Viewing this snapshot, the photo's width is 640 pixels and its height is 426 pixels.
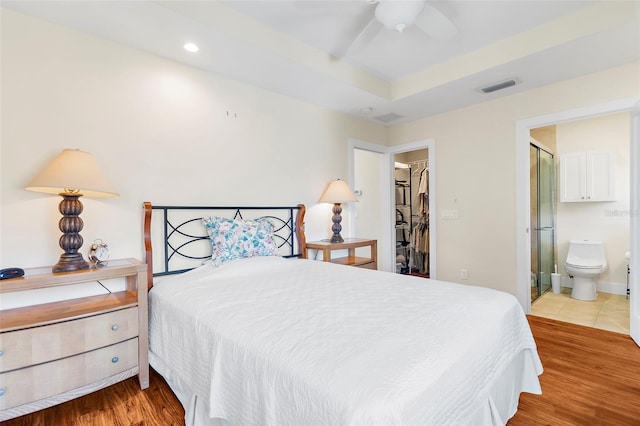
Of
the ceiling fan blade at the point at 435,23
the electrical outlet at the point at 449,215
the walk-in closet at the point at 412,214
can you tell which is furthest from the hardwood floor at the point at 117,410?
the walk-in closet at the point at 412,214

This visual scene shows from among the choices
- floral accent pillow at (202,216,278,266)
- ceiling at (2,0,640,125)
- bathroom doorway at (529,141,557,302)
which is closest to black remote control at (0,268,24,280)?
floral accent pillow at (202,216,278,266)

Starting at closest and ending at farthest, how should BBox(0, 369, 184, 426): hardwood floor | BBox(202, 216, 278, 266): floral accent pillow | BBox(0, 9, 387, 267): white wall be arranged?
BBox(0, 369, 184, 426): hardwood floor
BBox(0, 9, 387, 267): white wall
BBox(202, 216, 278, 266): floral accent pillow

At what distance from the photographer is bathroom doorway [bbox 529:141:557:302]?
12.2 feet

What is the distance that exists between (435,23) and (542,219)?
10.7ft

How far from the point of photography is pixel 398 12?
6.07 feet

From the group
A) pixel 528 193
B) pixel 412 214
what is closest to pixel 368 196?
pixel 412 214

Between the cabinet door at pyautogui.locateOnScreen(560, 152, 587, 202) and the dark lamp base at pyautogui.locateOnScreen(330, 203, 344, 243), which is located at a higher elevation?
the cabinet door at pyautogui.locateOnScreen(560, 152, 587, 202)

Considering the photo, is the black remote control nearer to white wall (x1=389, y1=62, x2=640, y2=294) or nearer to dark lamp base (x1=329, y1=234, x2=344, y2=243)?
dark lamp base (x1=329, y1=234, x2=344, y2=243)

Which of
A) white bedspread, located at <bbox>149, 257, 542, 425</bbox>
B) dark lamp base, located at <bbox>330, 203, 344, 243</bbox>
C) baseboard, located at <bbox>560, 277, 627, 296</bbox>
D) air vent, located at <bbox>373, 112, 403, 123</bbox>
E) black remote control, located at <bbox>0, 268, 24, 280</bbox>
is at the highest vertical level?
air vent, located at <bbox>373, 112, 403, 123</bbox>

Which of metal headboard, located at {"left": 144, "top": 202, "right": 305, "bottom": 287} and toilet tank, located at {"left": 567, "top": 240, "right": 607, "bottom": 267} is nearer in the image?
metal headboard, located at {"left": 144, "top": 202, "right": 305, "bottom": 287}

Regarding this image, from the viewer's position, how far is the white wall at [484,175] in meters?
3.07

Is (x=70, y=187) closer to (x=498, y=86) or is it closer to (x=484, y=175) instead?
(x=498, y=86)

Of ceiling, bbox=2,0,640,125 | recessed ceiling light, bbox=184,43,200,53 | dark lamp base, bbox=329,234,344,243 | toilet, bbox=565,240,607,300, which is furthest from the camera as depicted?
toilet, bbox=565,240,607,300

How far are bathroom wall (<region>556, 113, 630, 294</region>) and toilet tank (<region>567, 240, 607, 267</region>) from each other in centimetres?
19
